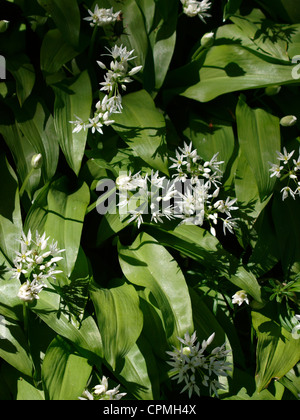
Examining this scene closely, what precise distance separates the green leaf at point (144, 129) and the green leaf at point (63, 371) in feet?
Answer: 3.35

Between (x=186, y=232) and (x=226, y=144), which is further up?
(x=226, y=144)

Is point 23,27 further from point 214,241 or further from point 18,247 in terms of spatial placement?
point 214,241

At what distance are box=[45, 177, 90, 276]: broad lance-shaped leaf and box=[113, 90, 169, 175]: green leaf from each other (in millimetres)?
359

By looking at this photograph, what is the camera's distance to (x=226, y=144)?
8.36 feet

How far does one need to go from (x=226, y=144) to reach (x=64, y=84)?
0.98 m

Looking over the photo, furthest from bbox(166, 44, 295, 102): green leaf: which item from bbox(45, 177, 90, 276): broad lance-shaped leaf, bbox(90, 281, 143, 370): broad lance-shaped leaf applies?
bbox(90, 281, 143, 370): broad lance-shaped leaf

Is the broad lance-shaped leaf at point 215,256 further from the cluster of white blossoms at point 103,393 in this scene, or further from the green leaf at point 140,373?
the cluster of white blossoms at point 103,393

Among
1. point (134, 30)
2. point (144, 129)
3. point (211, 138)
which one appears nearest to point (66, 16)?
point (134, 30)

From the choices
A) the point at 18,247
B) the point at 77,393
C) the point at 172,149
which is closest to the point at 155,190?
the point at 172,149

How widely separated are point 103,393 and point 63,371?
0.81 feet

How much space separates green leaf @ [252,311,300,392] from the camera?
7.45ft

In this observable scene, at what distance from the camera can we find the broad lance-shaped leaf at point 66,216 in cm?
204

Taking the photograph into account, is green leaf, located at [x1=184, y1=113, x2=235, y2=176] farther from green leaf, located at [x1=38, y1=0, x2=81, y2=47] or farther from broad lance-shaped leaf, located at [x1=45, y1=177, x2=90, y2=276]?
green leaf, located at [x1=38, y1=0, x2=81, y2=47]

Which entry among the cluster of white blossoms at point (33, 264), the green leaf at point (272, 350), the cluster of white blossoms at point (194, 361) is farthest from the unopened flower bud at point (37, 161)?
the green leaf at point (272, 350)
